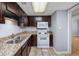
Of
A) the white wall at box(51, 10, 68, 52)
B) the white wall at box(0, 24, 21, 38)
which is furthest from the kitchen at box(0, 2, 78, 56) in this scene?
the white wall at box(0, 24, 21, 38)

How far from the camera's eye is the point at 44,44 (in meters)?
6.50

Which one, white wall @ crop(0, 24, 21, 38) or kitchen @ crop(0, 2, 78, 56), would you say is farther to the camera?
kitchen @ crop(0, 2, 78, 56)

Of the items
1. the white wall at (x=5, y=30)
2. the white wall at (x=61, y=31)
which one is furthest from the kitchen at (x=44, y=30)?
the white wall at (x=5, y=30)

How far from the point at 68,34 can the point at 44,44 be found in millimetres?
1865

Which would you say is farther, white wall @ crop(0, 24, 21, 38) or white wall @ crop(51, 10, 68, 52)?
white wall @ crop(51, 10, 68, 52)

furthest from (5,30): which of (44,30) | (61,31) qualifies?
(44,30)

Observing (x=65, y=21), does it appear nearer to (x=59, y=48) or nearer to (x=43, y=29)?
(x=59, y=48)

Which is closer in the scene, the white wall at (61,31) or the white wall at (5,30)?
the white wall at (5,30)

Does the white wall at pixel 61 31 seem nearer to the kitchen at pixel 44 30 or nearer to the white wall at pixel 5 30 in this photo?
the kitchen at pixel 44 30

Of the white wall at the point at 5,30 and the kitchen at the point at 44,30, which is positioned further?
the kitchen at the point at 44,30

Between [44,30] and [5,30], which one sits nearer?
[5,30]

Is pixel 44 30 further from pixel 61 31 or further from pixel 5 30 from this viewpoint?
pixel 5 30

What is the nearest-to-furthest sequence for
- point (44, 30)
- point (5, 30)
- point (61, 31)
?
1. point (5, 30)
2. point (61, 31)
3. point (44, 30)

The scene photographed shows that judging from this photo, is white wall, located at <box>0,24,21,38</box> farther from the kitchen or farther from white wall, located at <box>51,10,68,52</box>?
white wall, located at <box>51,10,68,52</box>
